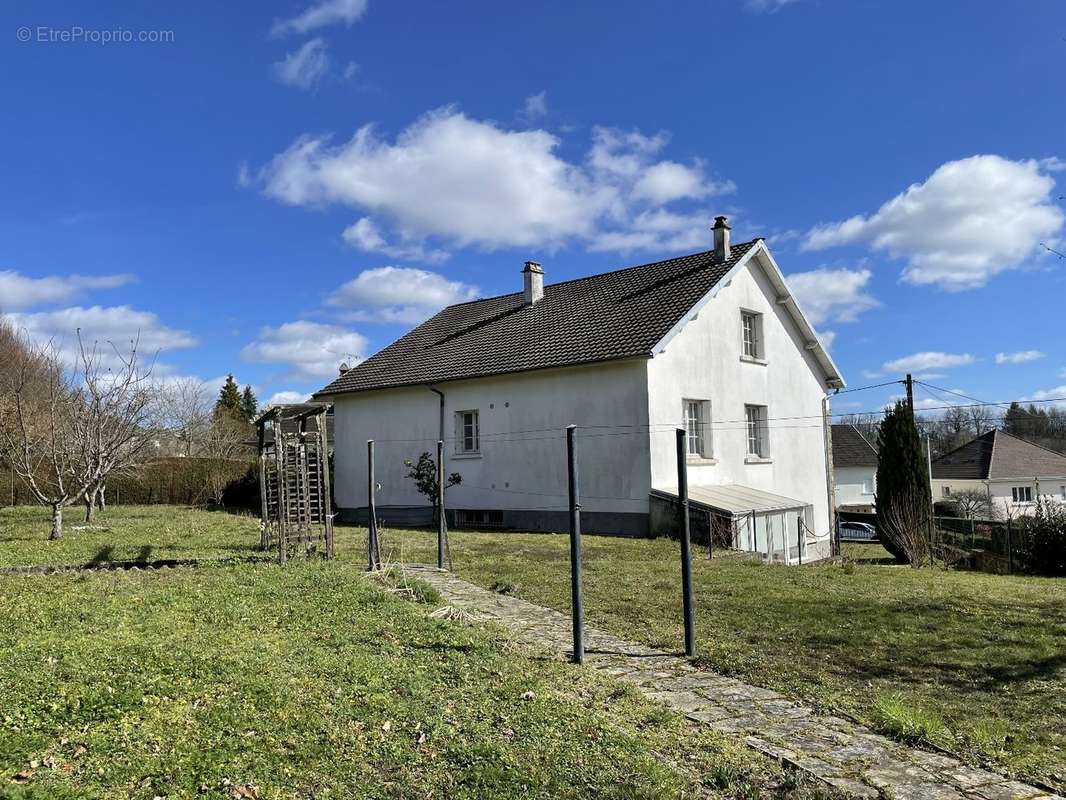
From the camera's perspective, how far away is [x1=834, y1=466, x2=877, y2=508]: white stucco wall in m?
52.4

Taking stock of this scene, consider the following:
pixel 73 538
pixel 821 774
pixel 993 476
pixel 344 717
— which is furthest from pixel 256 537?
pixel 993 476

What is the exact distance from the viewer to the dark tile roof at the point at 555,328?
19078mm

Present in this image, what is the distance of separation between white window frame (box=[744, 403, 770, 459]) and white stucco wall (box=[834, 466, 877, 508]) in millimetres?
33310

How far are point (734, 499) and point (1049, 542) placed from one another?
678 cm

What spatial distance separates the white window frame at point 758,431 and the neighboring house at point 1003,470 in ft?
95.5

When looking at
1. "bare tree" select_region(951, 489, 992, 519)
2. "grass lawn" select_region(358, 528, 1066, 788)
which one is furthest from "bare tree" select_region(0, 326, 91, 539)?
"bare tree" select_region(951, 489, 992, 519)

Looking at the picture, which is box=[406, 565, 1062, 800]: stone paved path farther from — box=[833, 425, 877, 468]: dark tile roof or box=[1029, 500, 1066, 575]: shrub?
box=[833, 425, 877, 468]: dark tile roof

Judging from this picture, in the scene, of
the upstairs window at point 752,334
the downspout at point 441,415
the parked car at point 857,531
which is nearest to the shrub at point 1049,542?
the upstairs window at point 752,334

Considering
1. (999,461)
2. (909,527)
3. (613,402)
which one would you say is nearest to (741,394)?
(613,402)

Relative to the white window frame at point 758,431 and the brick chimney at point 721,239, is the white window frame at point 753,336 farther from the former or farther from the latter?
the brick chimney at point 721,239

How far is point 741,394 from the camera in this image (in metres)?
21.4

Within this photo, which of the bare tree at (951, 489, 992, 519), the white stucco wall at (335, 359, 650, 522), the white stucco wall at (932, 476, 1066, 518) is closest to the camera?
the white stucco wall at (335, 359, 650, 522)

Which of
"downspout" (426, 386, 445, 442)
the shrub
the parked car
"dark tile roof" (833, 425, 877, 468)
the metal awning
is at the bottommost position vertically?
the parked car

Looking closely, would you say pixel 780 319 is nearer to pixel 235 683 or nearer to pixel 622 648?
pixel 622 648
